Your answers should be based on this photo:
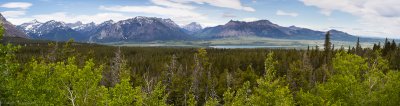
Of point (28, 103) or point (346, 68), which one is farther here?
point (346, 68)

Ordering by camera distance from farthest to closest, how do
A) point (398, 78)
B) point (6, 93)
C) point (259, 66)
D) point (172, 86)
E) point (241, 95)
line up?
point (259, 66) < point (172, 86) < point (398, 78) < point (241, 95) < point (6, 93)

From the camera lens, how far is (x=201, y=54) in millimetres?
130250

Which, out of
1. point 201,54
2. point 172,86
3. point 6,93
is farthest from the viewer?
point 201,54

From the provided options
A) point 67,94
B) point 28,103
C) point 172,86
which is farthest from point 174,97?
point 28,103

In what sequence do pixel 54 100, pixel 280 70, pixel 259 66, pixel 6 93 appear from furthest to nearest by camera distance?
1. pixel 259 66
2. pixel 280 70
3. pixel 54 100
4. pixel 6 93

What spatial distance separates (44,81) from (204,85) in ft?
257

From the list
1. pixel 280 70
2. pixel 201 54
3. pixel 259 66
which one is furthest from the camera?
pixel 259 66

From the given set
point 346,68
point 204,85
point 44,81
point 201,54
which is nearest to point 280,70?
point 201,54

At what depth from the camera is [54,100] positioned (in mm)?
29359

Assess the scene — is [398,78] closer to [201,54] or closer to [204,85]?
[204,85]

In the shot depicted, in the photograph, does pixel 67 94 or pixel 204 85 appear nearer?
pixel 67 94

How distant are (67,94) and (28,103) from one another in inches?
331

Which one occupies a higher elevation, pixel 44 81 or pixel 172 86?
pixel 44 81

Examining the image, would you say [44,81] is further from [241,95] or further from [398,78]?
[398,78]
